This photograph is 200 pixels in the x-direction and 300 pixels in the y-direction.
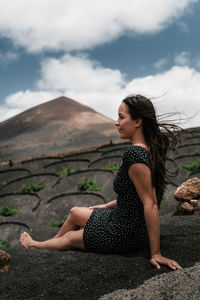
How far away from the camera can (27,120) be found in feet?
76.2

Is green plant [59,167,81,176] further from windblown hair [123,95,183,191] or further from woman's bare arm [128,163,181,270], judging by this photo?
woman's bare arm [128,163,181,270]

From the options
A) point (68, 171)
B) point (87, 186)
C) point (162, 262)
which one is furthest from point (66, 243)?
point (68, 171)

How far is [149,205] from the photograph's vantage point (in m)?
3.00

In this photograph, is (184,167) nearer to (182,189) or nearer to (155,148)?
(182,189)

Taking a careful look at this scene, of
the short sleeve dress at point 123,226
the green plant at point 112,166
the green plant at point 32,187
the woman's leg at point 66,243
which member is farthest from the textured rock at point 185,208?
the green plant at point 32,187

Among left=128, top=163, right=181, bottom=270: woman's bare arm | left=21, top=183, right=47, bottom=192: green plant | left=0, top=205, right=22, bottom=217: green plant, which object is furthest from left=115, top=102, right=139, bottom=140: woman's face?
left=21, top=183, right=47, bottom=192: green plant

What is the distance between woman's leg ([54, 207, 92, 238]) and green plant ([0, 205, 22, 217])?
5.18 meters

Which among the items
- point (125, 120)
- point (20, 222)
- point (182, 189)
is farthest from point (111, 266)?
point (20, 222)

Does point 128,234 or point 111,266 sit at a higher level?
point 128,234

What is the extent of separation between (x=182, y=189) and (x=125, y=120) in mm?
2611

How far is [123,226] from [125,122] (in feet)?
3.55

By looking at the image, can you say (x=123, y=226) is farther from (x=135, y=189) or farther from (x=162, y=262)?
(x=162, y=262)

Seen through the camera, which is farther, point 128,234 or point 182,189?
point 182,189

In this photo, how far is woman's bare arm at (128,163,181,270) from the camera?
298 cm
